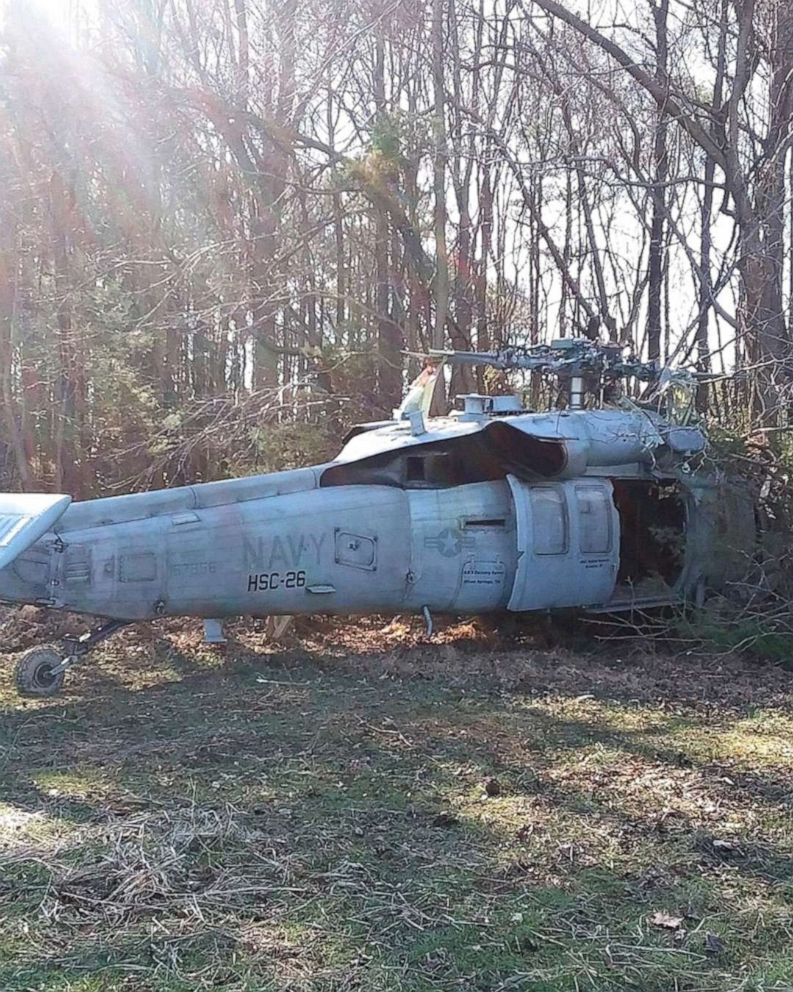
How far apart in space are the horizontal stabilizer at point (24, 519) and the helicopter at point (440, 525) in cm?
2

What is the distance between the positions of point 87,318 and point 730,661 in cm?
1090

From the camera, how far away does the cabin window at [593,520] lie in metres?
9.69

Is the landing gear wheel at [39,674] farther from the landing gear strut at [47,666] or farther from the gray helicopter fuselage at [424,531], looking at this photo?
the gray helicopter fuselage at [424,531]

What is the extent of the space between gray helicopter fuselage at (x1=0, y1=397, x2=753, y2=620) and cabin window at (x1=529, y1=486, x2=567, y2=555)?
13 millimetres

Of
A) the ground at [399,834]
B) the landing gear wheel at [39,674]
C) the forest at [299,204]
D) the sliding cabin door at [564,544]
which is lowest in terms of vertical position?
the ground at [399,834]

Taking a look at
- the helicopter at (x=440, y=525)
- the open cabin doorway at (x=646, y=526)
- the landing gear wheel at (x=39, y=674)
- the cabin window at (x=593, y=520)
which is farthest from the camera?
the open cabin doorway at (x=646, y=526)

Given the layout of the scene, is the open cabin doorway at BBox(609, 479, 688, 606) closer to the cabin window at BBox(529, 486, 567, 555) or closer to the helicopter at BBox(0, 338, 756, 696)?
the helicopter at BBox(0, 338, 756, 696)

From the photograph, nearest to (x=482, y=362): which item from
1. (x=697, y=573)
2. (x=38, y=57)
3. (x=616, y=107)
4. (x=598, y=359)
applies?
(x=598, y=359)

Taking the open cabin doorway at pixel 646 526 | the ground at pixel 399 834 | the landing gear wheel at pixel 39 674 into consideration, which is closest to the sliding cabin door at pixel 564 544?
the open cabin doorway at pixel 646 526

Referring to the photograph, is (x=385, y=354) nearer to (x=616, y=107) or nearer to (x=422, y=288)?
(x=422, y=288)

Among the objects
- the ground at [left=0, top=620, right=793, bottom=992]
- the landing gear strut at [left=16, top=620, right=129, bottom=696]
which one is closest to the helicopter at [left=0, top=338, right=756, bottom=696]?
the landing gear strut at [left=16, top=620, right=129, bottom=696]

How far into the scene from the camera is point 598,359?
1012 centimetres

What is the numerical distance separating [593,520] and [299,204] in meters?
7.20

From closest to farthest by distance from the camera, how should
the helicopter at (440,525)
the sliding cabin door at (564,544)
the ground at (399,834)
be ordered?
the ground at (399,834)
the helicopter at (440,525)
the sliding cabin door at (564,544)
